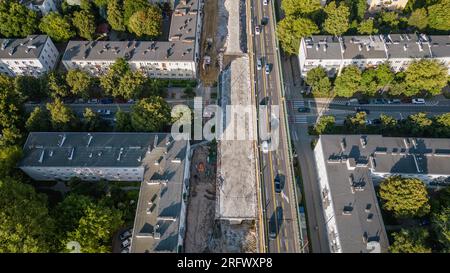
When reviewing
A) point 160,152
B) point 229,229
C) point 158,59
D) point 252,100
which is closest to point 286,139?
point 252,100

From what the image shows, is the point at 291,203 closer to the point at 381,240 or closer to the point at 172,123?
the point at 381,240

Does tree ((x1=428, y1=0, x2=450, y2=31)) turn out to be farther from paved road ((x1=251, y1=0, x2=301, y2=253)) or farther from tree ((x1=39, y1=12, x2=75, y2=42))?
tree ((x1=39, y1=12, x2=75, y2=42))

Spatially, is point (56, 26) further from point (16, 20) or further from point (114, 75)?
point (114, 75)

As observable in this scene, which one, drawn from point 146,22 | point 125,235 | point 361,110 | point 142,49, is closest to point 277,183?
point 125,235

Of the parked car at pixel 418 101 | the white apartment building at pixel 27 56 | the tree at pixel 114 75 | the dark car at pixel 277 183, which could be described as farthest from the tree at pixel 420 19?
the white apartment building at pixel 27 56

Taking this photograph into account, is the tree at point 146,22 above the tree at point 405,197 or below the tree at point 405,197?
above

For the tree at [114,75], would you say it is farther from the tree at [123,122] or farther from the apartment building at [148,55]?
the tree at [123,122]

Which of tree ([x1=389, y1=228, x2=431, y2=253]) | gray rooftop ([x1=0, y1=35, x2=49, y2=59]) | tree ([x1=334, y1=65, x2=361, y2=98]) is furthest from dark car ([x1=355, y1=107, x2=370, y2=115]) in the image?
gray rooftop ([x1=0, y1=35, x2=49, y2=59])
